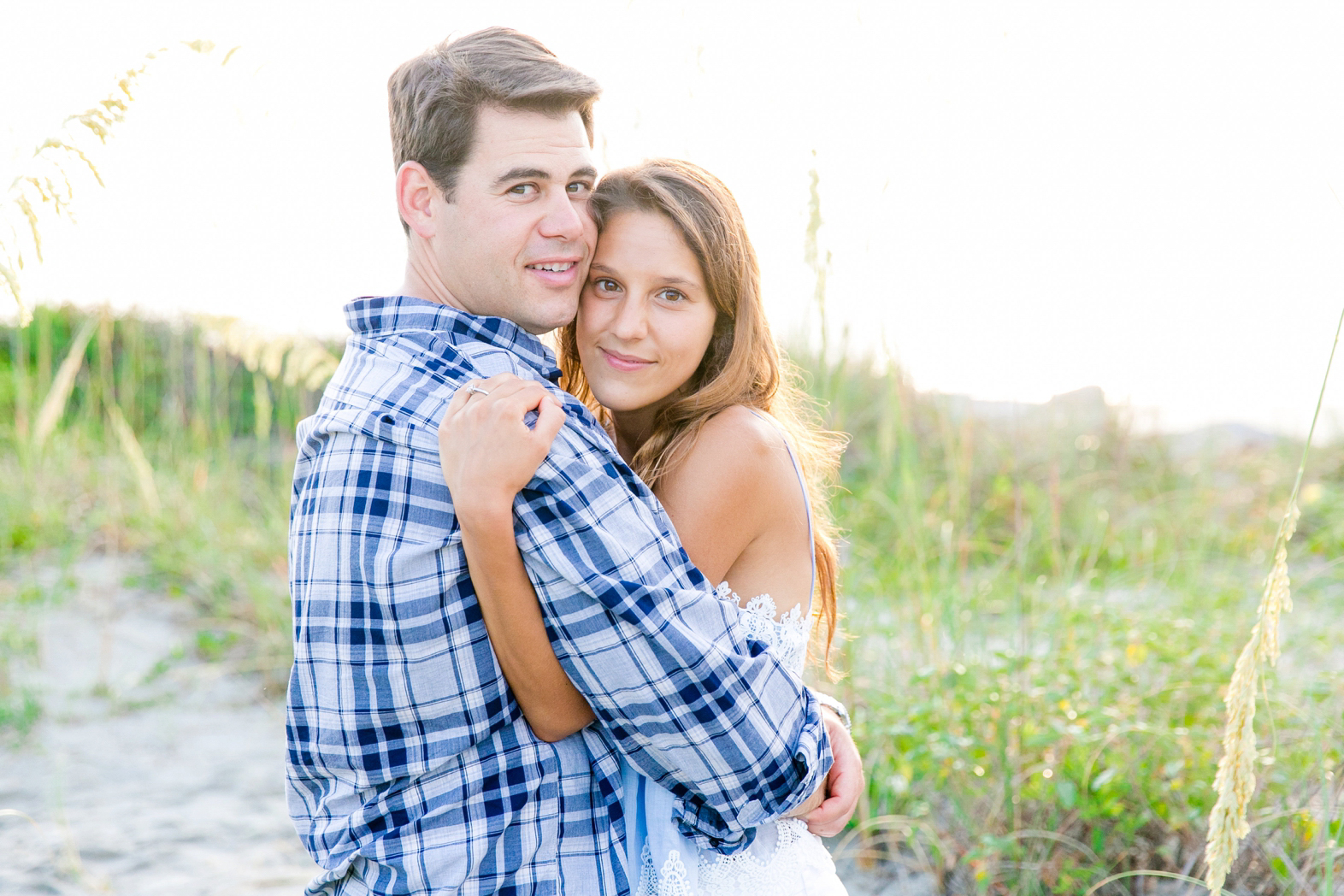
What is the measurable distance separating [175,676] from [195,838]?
1276 millimetres

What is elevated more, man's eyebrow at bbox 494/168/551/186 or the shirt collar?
man's eyebrow at bbox 494/168/551/186

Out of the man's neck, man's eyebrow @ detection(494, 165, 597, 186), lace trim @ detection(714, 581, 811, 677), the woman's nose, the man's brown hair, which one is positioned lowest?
lace trim @ detection(714, 581, 811, 677)

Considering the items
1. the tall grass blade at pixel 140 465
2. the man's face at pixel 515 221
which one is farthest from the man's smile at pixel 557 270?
the tall grass blade at pixel 140 465

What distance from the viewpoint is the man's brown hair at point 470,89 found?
75.2 inches

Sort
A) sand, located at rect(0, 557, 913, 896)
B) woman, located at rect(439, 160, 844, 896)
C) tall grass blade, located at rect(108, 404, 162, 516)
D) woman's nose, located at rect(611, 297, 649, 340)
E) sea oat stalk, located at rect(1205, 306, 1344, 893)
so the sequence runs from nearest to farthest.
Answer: sea oat stalk, located at rect(1205, 306, 1344, 893)
woman, located at rect(439, 160, 844, 896)
woman's nose, located at rect(611, 297, 649, 340)
sand, located at rect(0, 557, 913, 896)
tall grass blade, located at rect(108, 404, 162, 516)

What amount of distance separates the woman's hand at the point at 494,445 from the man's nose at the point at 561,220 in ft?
1.71

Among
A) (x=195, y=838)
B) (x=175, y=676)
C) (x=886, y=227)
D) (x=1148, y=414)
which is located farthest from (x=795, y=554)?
(x=1148, y=414)

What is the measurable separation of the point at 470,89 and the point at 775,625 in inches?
44.4

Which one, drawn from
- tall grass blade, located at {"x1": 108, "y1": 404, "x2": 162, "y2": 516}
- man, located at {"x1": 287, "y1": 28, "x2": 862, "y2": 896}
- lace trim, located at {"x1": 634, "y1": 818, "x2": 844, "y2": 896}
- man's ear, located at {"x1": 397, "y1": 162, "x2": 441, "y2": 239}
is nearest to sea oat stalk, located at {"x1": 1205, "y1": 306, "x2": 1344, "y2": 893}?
man, located at {"x1": 287, "y1": 28, "x2": 862, "y2": 896}

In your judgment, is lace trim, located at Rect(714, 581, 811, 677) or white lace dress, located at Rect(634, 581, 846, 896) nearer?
white lace dress, located at Rect(634, 581, 846, 896)

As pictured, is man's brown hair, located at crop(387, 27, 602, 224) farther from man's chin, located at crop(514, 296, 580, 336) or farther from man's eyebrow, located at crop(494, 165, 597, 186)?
man's chin, located at crop(514, 296, 580, 336)

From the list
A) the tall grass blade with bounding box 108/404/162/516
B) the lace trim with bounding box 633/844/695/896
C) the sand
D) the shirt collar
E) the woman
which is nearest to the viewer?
the woman

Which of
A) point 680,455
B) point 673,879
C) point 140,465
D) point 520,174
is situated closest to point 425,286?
point 520,174

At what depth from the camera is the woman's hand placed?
143 cm
